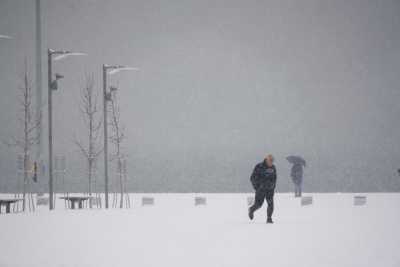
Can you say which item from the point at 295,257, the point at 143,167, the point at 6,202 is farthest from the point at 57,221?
the point at 143,167

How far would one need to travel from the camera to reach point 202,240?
1661 centimetres

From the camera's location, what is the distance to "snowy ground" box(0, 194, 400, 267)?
1262cm

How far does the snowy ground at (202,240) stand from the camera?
12617mm

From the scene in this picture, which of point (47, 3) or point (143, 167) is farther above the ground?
point (47, 3)

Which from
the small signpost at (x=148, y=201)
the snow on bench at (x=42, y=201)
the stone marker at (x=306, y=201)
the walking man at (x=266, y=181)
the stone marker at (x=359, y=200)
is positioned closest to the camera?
the walking man at (x=266, y=181)

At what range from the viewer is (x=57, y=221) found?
77.1 ft

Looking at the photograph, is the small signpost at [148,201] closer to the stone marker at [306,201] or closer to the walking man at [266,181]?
the stone marker at [306,201]

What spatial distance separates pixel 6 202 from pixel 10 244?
526 inches

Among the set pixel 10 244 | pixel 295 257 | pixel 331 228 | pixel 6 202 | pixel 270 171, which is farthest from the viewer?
pixel 6 202

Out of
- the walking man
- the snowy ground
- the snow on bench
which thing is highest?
the walking man

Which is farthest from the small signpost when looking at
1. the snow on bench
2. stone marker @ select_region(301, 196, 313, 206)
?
stone marker @ select_region(301, 196, 313, 206)

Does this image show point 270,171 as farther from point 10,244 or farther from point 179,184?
point 179,184

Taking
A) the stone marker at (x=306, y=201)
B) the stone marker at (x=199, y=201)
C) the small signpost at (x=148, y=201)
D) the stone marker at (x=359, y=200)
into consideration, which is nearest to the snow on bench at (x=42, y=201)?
the small signpost at (x=148, y=201)

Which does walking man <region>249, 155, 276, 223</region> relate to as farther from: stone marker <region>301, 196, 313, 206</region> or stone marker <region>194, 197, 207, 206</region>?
stone marker <region>194, 197, 207, 206</region>
